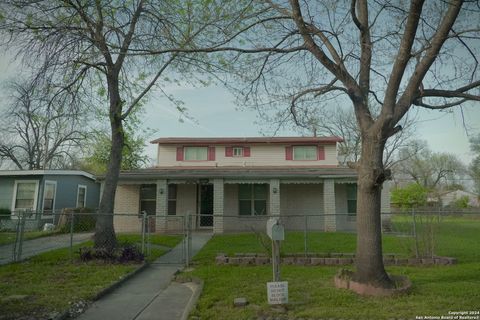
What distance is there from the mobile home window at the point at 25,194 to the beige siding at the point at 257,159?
276 inches

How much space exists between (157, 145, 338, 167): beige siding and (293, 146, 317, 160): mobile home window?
0.33 m

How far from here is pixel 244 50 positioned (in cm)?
729

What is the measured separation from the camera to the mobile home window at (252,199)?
749 inches

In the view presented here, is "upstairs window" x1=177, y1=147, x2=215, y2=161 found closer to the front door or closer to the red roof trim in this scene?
the red roof trim

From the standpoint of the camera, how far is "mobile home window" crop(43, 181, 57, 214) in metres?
19.4

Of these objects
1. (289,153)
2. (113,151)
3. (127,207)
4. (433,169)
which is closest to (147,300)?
(113,151)

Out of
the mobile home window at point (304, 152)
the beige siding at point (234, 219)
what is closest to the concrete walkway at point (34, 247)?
the beige siding at point (234, 219)

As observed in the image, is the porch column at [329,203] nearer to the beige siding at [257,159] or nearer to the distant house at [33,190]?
the beige siding at [257,159]

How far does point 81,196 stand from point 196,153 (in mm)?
7949

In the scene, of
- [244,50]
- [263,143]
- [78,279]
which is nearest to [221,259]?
[78,279]

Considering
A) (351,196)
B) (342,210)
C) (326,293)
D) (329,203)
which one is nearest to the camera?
(326,293)

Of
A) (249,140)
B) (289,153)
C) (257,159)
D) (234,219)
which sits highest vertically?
(249,140)

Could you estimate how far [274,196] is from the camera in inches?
691

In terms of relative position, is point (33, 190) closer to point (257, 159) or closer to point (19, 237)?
point (19, 237)
